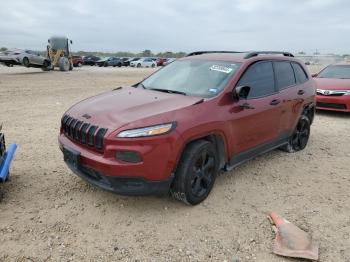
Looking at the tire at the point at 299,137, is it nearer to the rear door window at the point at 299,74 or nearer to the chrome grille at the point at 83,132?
the rear door window at the point at 299,74

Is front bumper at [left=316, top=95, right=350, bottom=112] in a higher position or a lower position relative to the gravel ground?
higher

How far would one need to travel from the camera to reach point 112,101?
422 cm

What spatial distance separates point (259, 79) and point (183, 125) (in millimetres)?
1829

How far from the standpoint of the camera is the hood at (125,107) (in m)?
3.67

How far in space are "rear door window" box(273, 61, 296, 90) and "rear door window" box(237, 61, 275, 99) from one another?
0.18 meters

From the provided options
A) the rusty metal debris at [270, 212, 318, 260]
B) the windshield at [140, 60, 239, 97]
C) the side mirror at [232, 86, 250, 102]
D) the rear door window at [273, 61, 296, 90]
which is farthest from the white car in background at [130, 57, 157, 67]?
the rusty metal debris at [270, 212, 318, 260]

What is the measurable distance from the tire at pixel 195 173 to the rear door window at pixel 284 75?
197 centimetres

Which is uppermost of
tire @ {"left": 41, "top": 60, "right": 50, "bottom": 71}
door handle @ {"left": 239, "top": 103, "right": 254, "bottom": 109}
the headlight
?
door handle @ {"left": 239, "top": 103, "right": 254, "bottom": 109}

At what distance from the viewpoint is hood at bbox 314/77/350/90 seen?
9555mm

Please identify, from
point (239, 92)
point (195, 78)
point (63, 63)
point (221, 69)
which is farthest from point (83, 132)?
point (63, 63)

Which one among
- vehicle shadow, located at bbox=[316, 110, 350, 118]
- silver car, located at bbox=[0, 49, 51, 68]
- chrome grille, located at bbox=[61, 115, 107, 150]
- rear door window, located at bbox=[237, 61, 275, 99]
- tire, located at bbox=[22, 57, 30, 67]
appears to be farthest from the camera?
tire, located at bbox=[22, 57, 30, 67]

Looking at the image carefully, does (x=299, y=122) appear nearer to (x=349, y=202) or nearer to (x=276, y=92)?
(x=276, y=92)

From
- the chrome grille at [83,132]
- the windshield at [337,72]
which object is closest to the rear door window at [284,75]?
the chrome grille at [83,132]

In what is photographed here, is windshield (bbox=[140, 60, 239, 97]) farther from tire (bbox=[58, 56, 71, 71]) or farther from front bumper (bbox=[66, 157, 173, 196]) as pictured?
tire (bbox=[58, 56, 71, 71])
